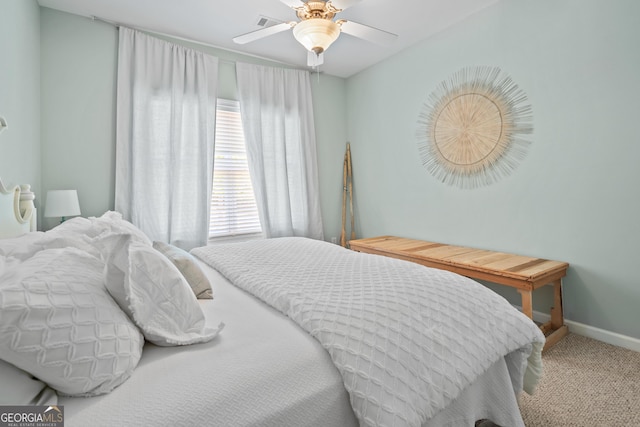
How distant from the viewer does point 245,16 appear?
2.77m

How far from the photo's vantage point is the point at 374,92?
3.92m

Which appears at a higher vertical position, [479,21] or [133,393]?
[479,21]

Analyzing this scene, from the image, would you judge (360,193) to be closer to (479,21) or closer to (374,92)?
(374,92)

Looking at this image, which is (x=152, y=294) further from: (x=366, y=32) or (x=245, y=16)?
(x=245, y=16)

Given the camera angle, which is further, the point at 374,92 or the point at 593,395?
the point at 374,92

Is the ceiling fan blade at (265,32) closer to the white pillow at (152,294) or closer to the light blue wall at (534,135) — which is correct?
the light blue wall at (534,135)

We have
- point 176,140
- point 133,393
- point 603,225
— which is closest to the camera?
point 133,393

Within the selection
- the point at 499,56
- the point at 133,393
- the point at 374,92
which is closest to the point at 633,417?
the point at 133,393

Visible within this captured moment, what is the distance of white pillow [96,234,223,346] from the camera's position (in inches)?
38.4

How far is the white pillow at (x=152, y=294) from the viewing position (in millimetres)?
977

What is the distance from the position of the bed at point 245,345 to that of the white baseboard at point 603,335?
1.33m

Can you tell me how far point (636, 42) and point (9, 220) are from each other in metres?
3.71

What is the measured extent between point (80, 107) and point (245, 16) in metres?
1.63

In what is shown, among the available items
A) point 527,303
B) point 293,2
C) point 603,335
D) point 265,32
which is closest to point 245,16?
point 265,32
